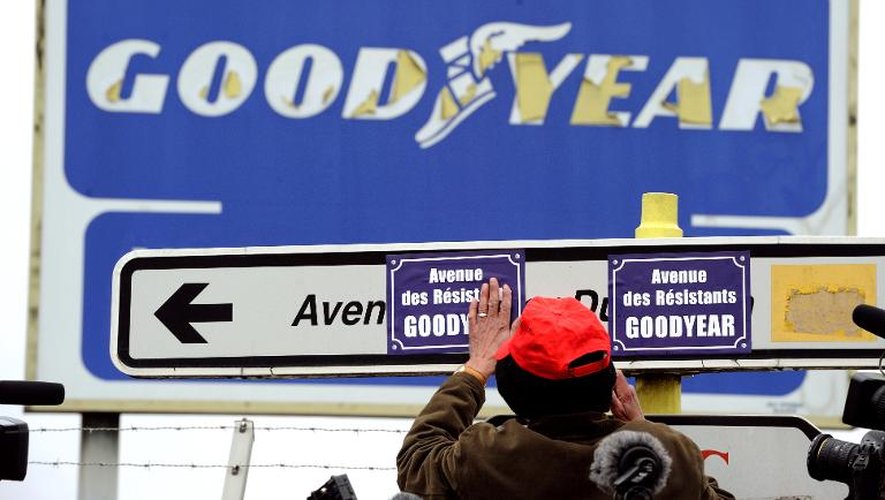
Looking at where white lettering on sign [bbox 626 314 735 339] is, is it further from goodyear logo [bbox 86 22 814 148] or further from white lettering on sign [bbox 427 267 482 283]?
goodyear logo [bbox 86 22 814 148]

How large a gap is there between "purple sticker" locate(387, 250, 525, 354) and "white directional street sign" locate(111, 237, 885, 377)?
0.02m

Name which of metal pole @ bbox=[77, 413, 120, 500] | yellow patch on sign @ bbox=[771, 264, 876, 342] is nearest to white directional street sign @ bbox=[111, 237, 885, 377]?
yellow patch on sign @ bbox=[771, 264, 876, 342]

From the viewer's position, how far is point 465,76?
10391 millimetres

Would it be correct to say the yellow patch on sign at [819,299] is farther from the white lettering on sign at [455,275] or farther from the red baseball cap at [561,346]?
the red baseball cap at [561,346]

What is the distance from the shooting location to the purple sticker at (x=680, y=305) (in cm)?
455

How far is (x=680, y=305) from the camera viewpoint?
14.9ft

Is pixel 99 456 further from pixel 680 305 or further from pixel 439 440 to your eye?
pixel 439 440

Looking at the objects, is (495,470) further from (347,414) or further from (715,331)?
(347,414)

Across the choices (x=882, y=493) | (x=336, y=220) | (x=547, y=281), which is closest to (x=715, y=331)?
(x=547, y=281)

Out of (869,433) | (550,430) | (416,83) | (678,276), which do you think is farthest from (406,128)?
(869,433)

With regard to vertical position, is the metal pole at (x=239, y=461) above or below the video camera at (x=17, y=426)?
below

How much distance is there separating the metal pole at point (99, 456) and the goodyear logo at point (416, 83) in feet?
5.40

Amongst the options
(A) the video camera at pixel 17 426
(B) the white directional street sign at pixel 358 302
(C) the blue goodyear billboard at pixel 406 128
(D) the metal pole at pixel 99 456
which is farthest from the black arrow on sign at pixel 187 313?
(D) the metal pole at pixel 99 456

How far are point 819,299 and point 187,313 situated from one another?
1555 mm
